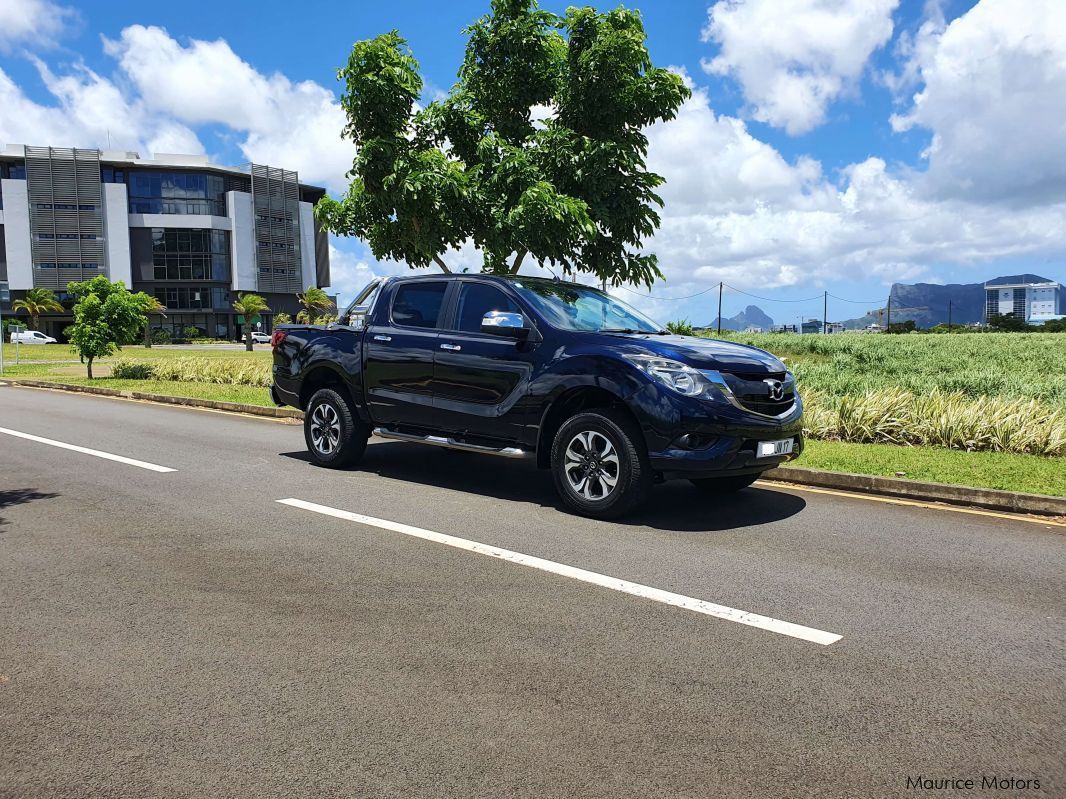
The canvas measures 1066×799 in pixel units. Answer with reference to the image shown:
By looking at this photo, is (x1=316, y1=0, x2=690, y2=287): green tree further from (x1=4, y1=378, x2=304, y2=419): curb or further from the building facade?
the building facade

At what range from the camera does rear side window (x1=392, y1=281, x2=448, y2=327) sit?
8156 millimetres

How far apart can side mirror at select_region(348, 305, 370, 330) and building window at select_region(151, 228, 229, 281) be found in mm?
91842

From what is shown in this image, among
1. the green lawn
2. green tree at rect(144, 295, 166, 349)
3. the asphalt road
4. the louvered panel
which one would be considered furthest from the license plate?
the louvered panel

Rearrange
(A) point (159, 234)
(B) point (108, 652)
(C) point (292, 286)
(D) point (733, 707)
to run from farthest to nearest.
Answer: (C) point (292, 286) → (A) point (159, 234) → (B) point (108, 652) → (D) point (733, 707)

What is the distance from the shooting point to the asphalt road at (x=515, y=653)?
289 cm

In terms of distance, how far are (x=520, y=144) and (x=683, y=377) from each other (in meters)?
9.19

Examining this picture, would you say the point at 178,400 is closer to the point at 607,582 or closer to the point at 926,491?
the point at 926,491

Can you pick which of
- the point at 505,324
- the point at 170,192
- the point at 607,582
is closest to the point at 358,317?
the point at 505,324

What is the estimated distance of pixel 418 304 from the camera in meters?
8.34

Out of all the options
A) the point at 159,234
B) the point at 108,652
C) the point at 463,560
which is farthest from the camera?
the point at 159,234

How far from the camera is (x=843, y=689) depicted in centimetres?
352

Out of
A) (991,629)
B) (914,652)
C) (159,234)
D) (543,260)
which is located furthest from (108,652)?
(159,234)

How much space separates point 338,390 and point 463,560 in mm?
4081

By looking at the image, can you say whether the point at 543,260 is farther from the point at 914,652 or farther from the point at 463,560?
the point at 914,652
